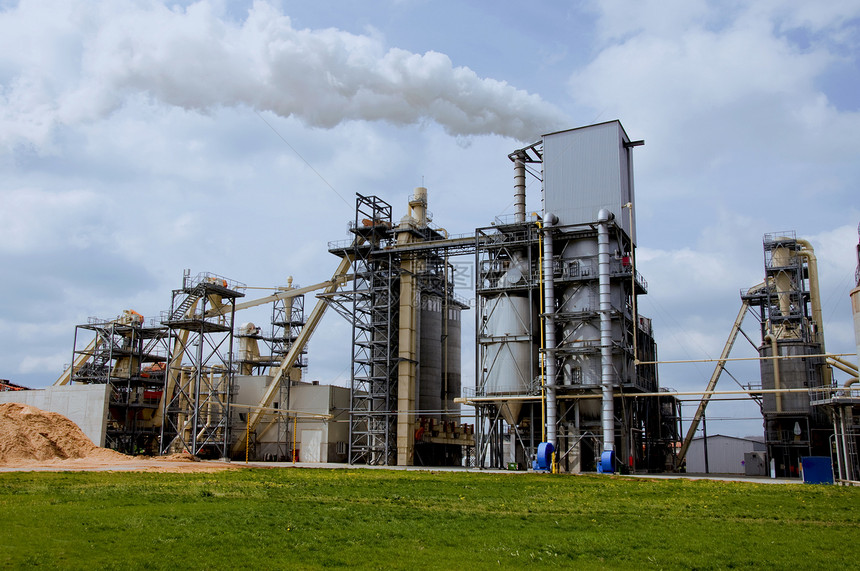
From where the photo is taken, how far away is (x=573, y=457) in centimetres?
4688

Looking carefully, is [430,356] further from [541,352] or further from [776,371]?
[776,371]

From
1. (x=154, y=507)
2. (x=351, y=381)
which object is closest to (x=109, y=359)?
(x=351, y=381)

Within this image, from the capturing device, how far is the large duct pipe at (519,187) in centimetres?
5306

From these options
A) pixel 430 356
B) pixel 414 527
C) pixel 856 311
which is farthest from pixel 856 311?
pixel 430 356

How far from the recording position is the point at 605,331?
4534 centimetres

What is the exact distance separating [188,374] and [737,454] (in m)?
50.8

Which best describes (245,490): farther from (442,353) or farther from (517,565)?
(442,353)

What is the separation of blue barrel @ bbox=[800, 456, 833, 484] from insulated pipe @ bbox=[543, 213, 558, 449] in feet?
46.0

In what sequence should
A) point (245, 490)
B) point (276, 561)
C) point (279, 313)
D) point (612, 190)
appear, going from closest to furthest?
point (276, 561) → point (245, 490) → point (612, 190) → point (279, 313)

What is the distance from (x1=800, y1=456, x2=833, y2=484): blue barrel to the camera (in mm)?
35438

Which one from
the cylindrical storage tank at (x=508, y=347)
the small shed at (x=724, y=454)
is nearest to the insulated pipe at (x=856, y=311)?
the cylindrical storage tank at (x=508, y=347)

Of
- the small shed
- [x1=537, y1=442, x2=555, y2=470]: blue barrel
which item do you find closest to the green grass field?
[x1=537, y1=442, x2=555, y2=470]: blue barrel

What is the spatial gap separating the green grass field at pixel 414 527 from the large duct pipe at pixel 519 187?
2760 centimetres

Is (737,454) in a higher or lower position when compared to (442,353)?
lower
